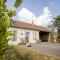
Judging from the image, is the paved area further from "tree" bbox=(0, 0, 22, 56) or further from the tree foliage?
the tree foliage

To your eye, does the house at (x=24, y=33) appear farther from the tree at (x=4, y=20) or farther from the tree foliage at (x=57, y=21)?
the tree at (x=4, y=20)

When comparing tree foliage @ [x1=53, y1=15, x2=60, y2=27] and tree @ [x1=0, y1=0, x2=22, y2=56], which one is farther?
tree foliage @ [x1=53, y1=15, x2=60, y2=27]

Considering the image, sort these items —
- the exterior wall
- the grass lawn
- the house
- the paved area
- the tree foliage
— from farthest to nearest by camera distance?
1. the tree foliage
2. the exterior wall
3. the house
4. the paved area
5. the grass lawn

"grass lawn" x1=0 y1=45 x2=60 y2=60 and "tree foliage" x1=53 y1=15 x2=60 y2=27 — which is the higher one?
"tree foliage" x1=53 y1=15 x2=60 y2=27

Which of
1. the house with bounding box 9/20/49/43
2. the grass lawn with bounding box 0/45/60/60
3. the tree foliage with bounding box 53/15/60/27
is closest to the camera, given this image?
the grass lawn with bounding box 0/45/60/60

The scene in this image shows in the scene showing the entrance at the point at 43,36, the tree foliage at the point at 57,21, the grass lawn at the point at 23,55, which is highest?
the tree foliage at the point at 57,21

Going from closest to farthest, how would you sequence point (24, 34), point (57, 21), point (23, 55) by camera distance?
point (23, 55), point (24, 34), point (57, 21)

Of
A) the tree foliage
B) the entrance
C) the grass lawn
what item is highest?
the tree foliage

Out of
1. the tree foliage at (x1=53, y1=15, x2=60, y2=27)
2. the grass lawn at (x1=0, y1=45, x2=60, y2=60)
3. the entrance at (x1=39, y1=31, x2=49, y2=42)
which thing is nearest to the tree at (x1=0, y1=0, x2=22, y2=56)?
the grass lawn at (x1=0, y1=45, x2=60, y2=60)

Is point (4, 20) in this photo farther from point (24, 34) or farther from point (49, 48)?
point (24, 34)

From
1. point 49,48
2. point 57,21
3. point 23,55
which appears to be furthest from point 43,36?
point 23,55

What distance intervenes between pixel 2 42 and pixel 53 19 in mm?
29271

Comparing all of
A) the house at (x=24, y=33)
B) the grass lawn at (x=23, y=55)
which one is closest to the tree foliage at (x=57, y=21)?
the house at (x=24, y=33)

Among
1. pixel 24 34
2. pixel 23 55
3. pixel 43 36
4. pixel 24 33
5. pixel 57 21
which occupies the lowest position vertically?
pixel 23 55
